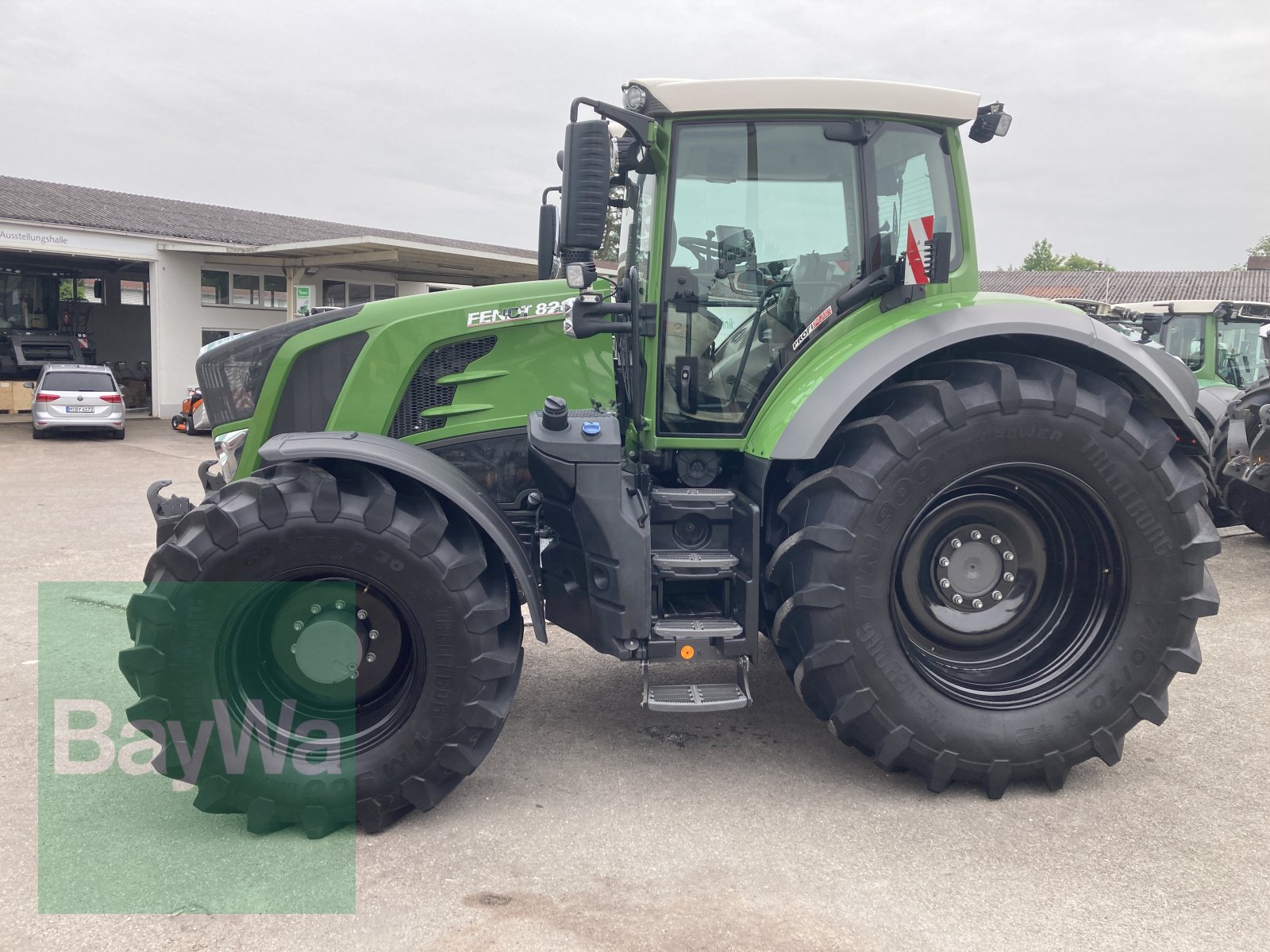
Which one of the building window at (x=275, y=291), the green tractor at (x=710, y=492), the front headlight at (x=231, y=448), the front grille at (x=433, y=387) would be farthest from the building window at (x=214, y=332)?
the front grille at (x=433, y=387)

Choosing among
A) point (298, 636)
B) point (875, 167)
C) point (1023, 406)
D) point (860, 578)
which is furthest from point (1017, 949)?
point (875, 167)

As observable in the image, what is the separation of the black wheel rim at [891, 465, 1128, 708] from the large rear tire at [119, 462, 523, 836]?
5.53ft

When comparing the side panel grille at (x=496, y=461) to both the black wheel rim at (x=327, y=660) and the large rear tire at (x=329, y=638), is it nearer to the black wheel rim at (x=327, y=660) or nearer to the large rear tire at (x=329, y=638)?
the large rear tire at (x=329, y=638)

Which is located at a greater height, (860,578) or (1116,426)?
(1116,426)

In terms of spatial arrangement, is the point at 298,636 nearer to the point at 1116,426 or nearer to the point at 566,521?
the point at 566,521

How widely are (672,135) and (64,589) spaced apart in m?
5.40

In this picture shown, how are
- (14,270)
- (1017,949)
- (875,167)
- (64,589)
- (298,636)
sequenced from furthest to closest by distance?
1. (14,270)
2. (64,589)
3. (875,167)
4. (298,636)
5. (1017,949)

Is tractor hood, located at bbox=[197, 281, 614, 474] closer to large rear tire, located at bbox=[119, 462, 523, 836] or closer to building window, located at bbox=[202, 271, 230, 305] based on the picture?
large rear tire, located at bbox=[119, 462, 523, 836]

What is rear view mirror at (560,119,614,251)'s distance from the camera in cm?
325

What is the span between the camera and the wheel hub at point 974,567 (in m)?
4.00

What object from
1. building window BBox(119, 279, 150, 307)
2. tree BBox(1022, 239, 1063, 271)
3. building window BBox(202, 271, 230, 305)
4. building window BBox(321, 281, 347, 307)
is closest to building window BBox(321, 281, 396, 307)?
building window BBox(321, 281, 347, 307)

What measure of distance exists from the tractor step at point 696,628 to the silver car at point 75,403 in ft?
58.3

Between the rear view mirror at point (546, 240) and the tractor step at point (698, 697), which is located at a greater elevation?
the rear view mirror at point (546, 240)

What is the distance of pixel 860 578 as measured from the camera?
11.9ft
